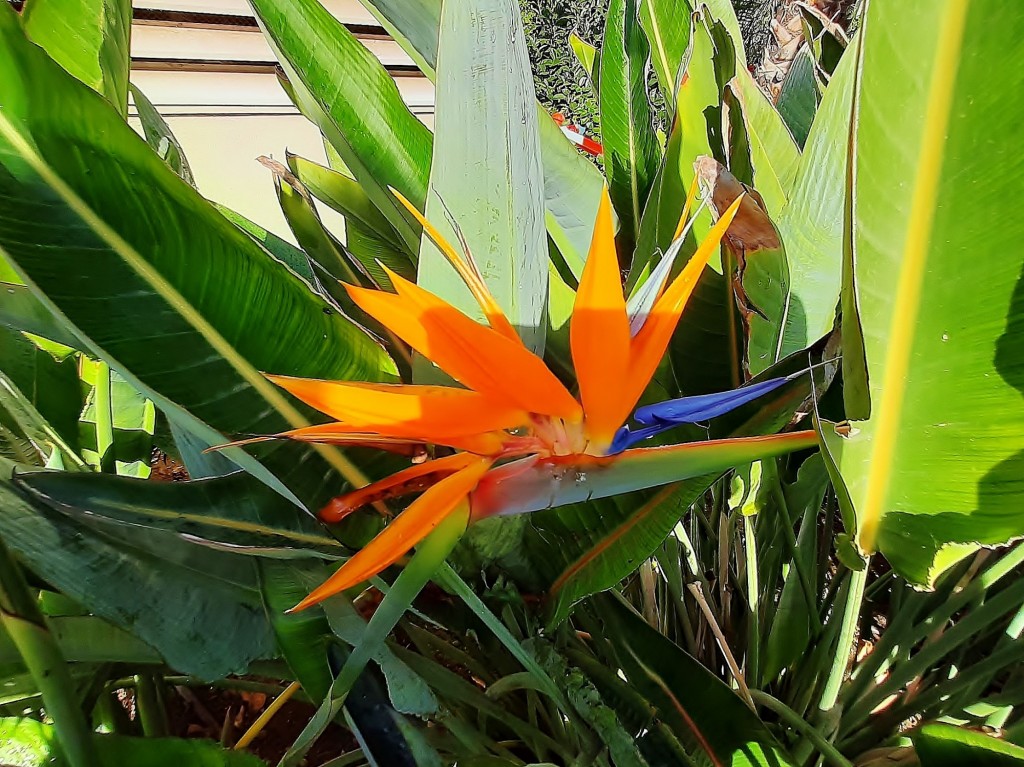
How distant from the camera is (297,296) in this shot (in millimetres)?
354

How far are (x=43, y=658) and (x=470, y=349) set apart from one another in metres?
0.30

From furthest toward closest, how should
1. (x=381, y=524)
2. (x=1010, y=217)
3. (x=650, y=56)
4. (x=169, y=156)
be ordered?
(x=650, y=56), (x=169, y=156), (x=381, y=524), (x=1010, y=217)

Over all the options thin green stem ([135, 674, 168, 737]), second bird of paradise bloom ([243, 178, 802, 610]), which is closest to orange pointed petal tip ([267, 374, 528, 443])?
second bird of paradise bloom ([243, 178, 802, 610])

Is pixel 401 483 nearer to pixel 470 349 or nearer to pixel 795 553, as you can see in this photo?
pixel 470 349

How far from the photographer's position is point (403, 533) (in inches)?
10.8

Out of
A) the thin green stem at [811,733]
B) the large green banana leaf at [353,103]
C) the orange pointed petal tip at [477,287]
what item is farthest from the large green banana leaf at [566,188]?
the thin green stem at [811,733]

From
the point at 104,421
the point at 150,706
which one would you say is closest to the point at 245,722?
the point at 150,706

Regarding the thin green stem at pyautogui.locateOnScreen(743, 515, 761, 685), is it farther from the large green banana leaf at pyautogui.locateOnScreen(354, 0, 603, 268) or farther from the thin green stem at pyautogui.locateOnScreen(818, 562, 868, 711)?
the large green banana leaf at pyautogui.locateOnScreen(354, 0, 603, 268)

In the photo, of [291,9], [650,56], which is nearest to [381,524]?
[291,9]

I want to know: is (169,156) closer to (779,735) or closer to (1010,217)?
(1010,217)

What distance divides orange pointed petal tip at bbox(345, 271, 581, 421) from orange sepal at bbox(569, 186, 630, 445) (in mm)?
14

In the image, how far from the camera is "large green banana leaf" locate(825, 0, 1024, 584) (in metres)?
0.27

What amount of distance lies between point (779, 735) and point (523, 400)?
45 cm

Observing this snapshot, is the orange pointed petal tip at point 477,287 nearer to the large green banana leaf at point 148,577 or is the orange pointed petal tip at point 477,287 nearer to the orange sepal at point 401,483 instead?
the orange sepal at point 401,483
